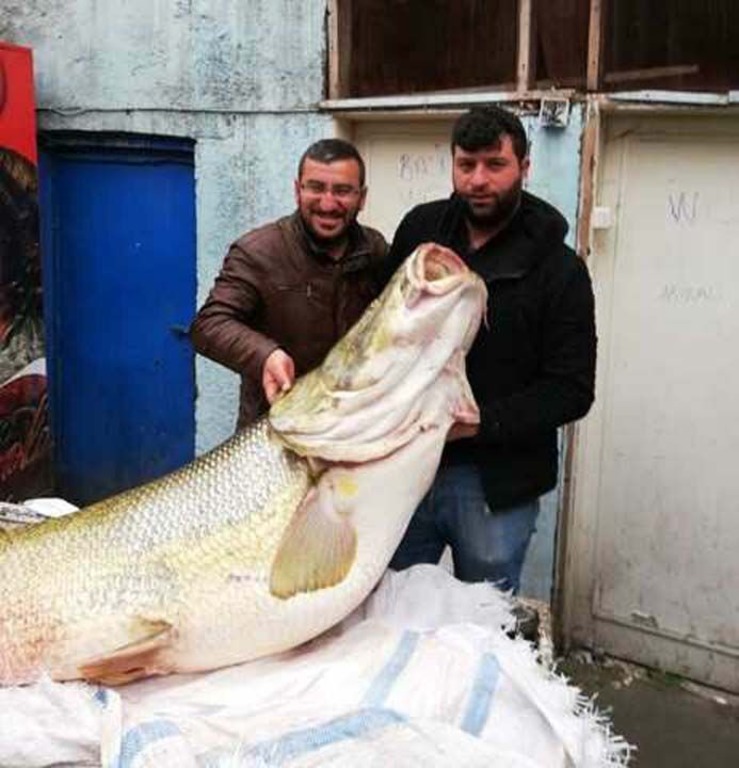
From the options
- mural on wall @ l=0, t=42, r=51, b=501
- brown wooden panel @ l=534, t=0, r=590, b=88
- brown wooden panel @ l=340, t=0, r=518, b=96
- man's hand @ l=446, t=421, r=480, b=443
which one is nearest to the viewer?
man's hand @ l=446, t=421, r=480, b=443

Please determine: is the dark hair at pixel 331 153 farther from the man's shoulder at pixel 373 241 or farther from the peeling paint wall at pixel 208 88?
the peeling paint wall at pixel 208 88

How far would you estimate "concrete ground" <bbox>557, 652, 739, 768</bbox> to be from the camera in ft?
13.6

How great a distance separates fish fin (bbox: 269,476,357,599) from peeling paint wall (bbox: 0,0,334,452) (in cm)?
307

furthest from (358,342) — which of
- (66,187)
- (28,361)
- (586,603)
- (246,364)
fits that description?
(66,187)

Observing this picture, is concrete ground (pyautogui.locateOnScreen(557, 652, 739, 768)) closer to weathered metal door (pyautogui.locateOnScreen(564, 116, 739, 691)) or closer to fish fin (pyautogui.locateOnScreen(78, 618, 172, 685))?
weathered metal door (pyautogui.locateOnScreen(564, 116, 739, 691))

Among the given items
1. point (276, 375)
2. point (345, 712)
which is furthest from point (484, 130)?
point (345, 712)

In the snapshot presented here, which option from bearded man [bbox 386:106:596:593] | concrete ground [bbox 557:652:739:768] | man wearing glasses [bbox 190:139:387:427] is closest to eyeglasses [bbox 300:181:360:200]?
man wearing glasses [bbox 190:139:387:427]

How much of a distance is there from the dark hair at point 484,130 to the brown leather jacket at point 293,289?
41 centimetres

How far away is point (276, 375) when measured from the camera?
8.05 feet

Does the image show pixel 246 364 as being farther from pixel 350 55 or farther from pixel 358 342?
pixel 350 55

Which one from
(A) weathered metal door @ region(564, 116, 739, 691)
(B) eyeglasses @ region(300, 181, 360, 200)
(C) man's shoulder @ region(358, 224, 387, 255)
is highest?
(B) eyeglasses @ region(300, 181, 360, 200)

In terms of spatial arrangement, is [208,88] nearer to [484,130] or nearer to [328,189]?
[328,189]

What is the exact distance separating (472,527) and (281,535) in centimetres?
85

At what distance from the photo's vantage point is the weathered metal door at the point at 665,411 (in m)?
4.19
